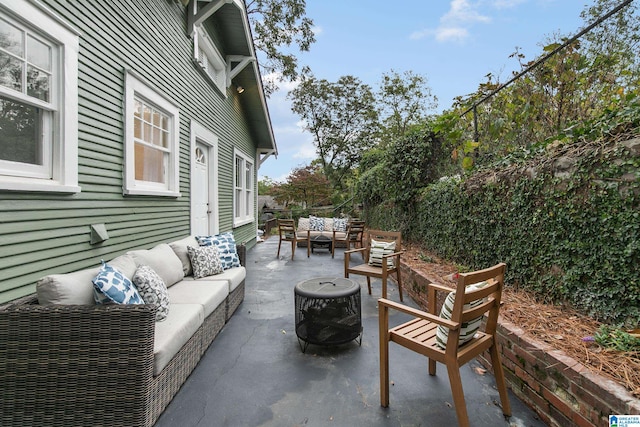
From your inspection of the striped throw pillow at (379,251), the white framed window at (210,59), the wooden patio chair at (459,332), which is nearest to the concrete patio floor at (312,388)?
the wooden patio chair at (459,332)

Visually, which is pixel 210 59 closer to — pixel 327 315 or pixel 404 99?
pixel 327 315

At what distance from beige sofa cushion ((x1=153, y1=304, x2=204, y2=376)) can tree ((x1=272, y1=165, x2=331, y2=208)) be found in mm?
12473

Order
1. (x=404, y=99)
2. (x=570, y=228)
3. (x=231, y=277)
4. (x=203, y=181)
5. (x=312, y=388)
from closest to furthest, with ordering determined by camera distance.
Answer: (x=312, y=388)
(x=570, y=228)
(x=231, y=277)
(x=203, y=181)
(x=404, y=99)

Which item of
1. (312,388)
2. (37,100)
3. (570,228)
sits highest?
(37,100)

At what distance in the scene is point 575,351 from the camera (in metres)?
1.92

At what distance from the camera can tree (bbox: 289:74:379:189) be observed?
1995cm

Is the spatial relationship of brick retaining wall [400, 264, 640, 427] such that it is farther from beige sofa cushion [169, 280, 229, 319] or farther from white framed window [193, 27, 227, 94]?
white framed window [193, 27, 227, 94]

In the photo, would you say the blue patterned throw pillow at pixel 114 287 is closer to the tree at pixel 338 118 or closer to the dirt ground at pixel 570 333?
the dirt ground at pixel 570 333

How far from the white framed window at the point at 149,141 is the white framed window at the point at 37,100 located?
822 millimetres

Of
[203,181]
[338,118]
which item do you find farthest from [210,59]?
[338,118]

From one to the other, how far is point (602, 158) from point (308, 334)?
2598 millimetres

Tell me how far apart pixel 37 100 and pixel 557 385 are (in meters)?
3.76

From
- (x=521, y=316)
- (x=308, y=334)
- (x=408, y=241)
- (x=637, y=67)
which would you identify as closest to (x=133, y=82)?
(x=308, y=334)

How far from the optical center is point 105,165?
3037mm
